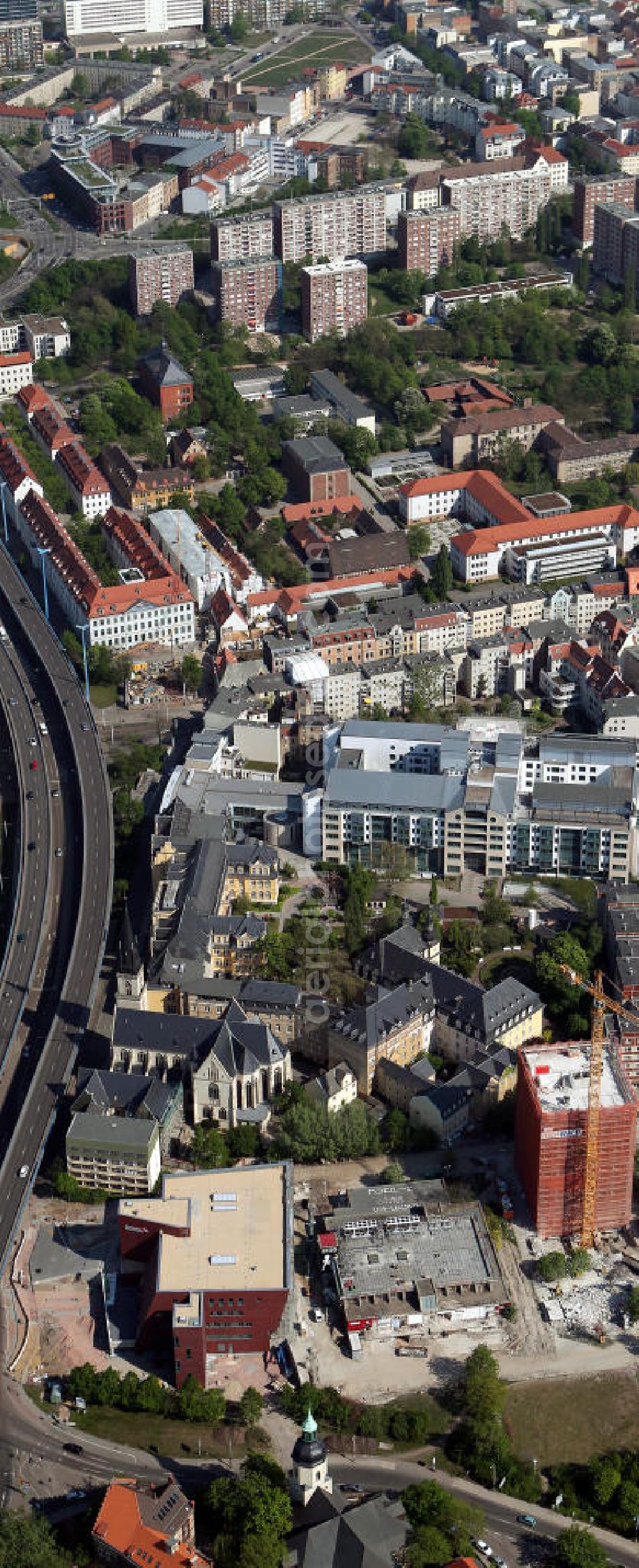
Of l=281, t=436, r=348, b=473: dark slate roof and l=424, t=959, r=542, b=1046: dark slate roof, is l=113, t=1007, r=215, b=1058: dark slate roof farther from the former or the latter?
l=281, t=436, r=348, b=473: dark slate roof

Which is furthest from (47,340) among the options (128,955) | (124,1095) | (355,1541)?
(355,1541)

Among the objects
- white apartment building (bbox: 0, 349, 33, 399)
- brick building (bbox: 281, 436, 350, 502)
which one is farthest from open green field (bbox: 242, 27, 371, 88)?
brick building (bbox: 281, 436, 350, 502)

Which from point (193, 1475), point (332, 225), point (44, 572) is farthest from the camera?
point (332, 225)

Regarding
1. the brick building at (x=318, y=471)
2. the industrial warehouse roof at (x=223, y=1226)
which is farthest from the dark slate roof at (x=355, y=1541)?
the brick building at (x=318, y=471)

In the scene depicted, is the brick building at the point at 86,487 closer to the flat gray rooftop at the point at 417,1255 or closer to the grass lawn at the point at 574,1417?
the flat gray rooftop at the point at 417,1255

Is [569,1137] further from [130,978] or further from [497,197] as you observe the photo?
Result: [497,197]
